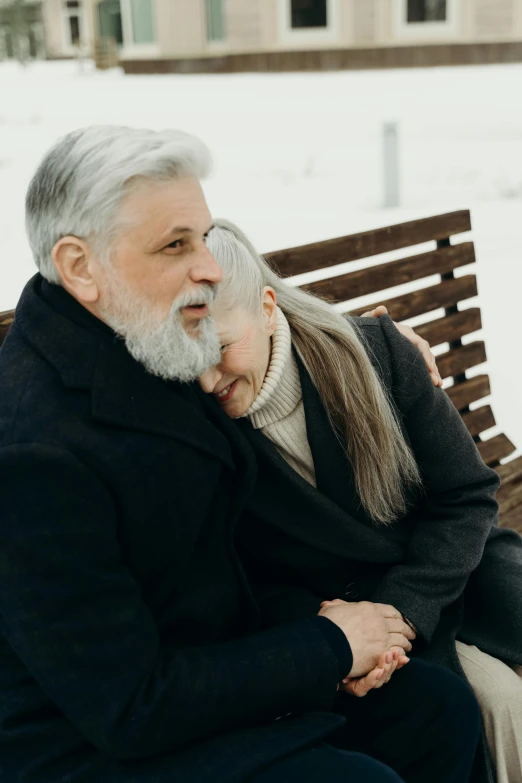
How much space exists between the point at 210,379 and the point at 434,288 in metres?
1.83

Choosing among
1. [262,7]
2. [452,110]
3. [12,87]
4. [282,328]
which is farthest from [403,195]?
[12,87]

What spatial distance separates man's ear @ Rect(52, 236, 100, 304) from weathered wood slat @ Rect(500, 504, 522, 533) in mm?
2182

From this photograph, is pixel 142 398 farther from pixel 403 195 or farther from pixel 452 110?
pixel 452 110

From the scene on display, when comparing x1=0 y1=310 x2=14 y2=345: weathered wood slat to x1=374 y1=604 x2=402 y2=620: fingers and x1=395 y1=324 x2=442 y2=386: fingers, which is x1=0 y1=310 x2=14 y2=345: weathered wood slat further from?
x1=374 y1=604 x2=402 y2=620: fingers

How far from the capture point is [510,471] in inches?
156

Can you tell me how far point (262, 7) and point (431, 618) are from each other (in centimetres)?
2753

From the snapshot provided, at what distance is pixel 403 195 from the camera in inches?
502

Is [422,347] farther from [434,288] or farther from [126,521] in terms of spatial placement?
[434,288]

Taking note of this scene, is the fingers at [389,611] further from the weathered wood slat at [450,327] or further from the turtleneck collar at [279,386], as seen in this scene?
the weathered wood slat at [450,327]

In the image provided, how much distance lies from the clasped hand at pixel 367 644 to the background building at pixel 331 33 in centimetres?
2558

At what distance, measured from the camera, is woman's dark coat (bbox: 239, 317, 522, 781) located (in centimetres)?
235

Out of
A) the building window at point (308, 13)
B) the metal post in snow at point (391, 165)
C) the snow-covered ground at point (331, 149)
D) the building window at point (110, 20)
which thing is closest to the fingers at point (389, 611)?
the snow-covered ground at point (331, 149)

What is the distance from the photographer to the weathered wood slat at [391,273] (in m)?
3.44

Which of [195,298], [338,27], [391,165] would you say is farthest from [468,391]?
[338,27]
